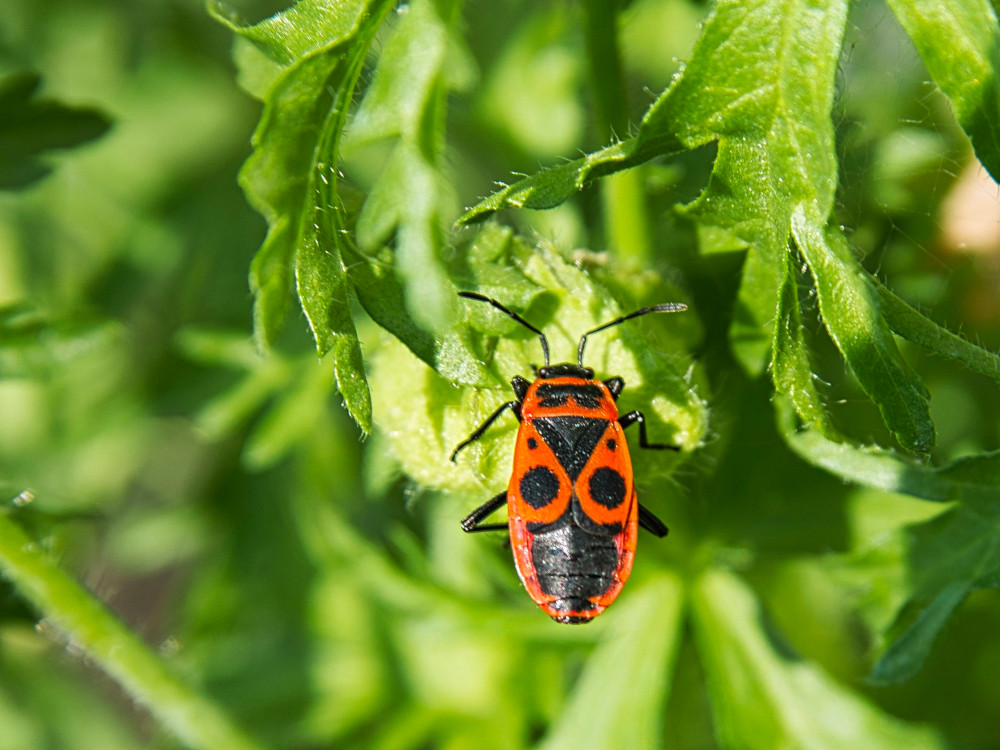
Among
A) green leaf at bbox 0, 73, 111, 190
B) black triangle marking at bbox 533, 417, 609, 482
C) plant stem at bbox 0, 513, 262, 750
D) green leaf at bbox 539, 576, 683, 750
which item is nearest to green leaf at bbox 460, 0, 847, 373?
black triangle marking at bbox 533, 417, 609, 482

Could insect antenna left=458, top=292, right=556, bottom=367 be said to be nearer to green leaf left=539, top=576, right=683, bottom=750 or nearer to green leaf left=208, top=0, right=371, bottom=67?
green leaf left=208, top=0, right=371, bottom=67

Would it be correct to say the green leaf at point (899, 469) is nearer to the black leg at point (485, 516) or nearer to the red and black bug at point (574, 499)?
the red and black bug at point (574, 499)

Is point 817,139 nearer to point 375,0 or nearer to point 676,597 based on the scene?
point 375,0

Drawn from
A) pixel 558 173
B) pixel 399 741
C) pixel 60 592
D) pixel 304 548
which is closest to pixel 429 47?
pixel 558 173

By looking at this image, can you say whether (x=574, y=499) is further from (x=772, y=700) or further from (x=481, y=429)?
(x=772, y=700)

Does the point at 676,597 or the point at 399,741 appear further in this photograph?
the point at 399,741

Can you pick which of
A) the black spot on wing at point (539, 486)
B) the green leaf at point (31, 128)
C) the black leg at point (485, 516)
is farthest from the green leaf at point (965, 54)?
the green leaf at point (31, 128)

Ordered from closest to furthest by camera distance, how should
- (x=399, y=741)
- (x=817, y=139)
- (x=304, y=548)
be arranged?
(x=817, y=139)
(x=399, y=741)
(x=304, y=548)

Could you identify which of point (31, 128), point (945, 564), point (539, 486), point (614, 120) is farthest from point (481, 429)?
point (31, 128)
